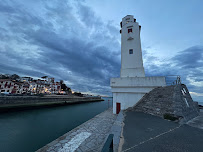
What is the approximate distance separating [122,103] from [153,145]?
9665 mm

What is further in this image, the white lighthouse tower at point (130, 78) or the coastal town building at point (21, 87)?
the coastal town building at point (21, 87)

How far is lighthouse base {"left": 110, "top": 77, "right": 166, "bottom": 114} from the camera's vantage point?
10.8 m

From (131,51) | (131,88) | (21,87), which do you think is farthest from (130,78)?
(21,87)

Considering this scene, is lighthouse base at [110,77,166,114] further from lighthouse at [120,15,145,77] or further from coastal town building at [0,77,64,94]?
coastal town building at [0,77,64,94]

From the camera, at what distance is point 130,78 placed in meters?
11.8

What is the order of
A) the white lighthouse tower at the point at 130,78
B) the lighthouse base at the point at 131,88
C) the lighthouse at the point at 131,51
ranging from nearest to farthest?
1. the lighthouse base at the point at 131,88
2. the white lighthouse tower at the point at 130,78
3. the lighthouse at the point at 131,51

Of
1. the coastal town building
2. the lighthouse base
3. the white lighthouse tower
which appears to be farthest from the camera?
the coastal town building

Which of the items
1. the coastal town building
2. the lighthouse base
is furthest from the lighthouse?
the coastal town building

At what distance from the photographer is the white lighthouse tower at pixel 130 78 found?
36.4 feet

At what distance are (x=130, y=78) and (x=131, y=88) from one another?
1460mm

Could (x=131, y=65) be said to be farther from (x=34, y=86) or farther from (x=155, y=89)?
(x=34, y=86)

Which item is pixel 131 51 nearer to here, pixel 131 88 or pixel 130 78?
pixel 130 78

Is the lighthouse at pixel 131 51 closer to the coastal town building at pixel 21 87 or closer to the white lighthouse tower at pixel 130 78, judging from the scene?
the white lighthouse tower at pixel 130 78

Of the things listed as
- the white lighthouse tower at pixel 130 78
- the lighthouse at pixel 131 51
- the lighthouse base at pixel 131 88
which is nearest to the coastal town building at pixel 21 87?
the lighthouse base at pixel 131 88
